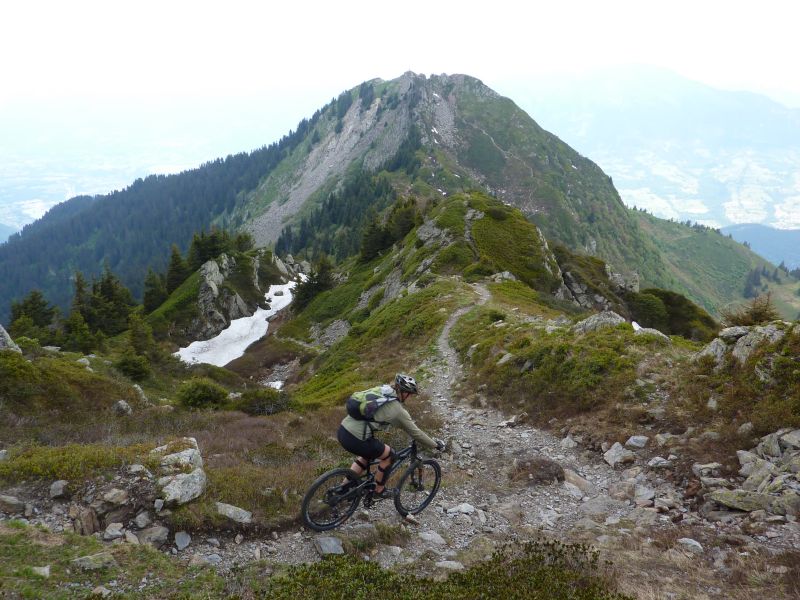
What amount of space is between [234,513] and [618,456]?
432 inches

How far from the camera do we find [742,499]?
33.0ft

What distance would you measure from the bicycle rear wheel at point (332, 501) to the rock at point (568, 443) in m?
8.39

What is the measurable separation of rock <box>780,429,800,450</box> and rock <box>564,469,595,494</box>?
4.67m

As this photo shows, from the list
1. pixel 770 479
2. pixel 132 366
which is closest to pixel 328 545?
pixel 770 479

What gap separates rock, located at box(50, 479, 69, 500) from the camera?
29.2 feet

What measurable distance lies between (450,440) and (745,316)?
51.3 feet

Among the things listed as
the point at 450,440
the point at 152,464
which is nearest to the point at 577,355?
the point at 450,440

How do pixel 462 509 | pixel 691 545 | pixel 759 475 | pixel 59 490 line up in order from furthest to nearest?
pixel 462 509
pixel 759 475
pixel 691 545
pixel 59 490

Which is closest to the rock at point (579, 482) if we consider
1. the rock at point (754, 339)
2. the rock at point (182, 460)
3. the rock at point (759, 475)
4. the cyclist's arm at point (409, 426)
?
the rock at point (759, 475)

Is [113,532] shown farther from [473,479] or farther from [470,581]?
[473,479]

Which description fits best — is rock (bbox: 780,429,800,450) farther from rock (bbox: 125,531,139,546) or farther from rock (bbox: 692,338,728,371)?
rock (bbox: 125,531,139,546)

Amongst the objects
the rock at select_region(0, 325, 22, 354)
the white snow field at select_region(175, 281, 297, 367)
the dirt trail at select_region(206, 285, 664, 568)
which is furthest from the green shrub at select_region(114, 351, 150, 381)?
the white snow field at select_region(175, 281, 297, 367)

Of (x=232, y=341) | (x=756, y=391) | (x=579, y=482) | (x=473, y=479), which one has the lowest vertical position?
(x=232, y=341)

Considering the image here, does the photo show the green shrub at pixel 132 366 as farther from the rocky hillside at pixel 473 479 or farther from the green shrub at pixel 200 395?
the green shrub at pixel 200 395
